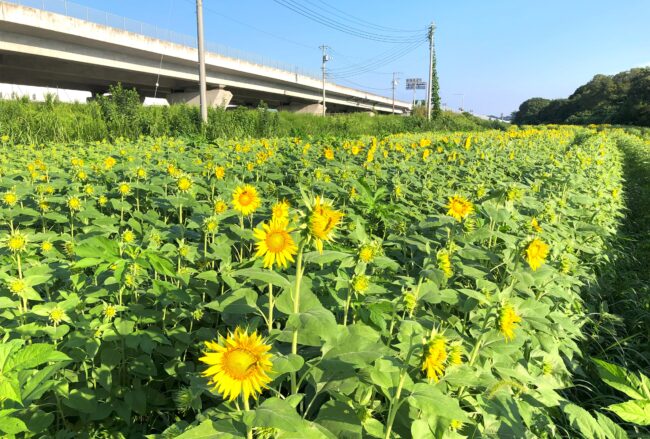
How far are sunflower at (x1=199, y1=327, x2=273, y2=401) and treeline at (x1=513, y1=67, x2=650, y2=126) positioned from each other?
61542 millimetres

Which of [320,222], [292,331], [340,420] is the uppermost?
[320,222]

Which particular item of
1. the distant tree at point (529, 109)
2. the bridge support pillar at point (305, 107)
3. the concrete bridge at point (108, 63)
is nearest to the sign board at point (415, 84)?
the distant tree at point (529, 109)

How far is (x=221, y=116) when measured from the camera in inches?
675

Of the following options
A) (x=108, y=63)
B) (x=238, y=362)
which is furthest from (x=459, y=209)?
(x=108, y=63)

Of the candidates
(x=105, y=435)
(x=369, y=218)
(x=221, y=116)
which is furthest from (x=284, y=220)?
(x=221, y=116)

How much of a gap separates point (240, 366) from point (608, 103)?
77.6 m

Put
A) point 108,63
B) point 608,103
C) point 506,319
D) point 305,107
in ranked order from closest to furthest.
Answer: point 506,319 < point 108,63 < point 305,107 < point 608,103

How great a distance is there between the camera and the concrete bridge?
20938mm

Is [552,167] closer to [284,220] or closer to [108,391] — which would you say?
[284,220]

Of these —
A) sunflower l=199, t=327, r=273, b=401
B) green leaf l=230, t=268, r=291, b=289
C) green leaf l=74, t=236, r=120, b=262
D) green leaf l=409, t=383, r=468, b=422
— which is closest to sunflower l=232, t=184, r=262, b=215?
green leaf l=74, t=236, r=120, b=262

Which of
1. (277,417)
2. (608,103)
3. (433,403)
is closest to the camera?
(277,417)

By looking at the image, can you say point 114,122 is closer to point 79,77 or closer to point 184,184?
point 184,184

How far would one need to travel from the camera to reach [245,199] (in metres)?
2.17

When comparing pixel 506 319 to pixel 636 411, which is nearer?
pixel 636 411
